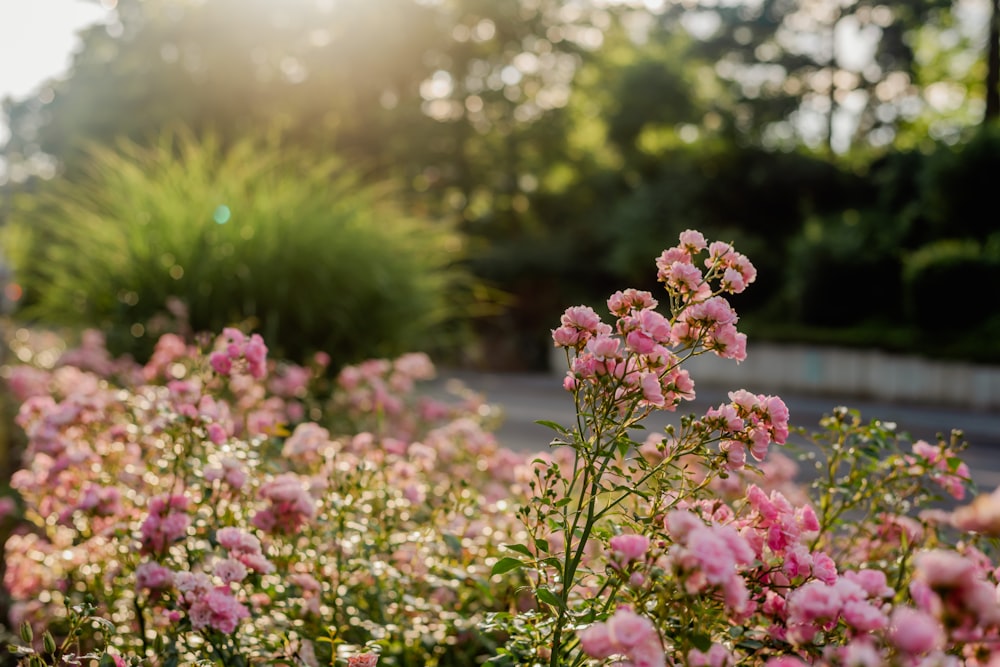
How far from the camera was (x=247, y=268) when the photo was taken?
5785 millimetres

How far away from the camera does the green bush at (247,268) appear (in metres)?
5.77

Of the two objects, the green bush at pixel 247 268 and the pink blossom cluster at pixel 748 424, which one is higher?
the green bush at pixel 247 268

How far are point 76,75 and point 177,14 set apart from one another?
574cm

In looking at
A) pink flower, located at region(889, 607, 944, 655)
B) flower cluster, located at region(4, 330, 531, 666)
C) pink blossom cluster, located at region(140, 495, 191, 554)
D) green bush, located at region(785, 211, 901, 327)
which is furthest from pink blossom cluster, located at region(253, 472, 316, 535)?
green bush, located at region(785, 211, 901, 327)

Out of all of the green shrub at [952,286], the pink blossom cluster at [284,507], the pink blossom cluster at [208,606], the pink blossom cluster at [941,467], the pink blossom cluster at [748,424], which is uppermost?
the green shrub at [952,286]

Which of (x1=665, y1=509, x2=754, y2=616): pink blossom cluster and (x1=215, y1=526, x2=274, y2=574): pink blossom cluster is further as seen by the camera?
(x1=215, y1=526, x2=274, y2=574): pink blossom cluster

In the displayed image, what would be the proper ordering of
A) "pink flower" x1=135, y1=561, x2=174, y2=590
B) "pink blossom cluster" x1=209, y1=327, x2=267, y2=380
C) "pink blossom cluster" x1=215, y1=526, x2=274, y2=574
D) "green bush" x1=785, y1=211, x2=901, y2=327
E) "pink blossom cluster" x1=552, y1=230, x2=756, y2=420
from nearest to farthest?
"pink blossom cluster" x1=552, y1=230, x2=756, y2=420 → "pink blossom cluster" x1=215, y1=526, x2=274, y2=574 → "pink flower" x1=135, y1=561, x2=174, y2=590 → "pink blossom cluster" x1=209, y1=327, x2=267, y2=380 → "green bush" x1=785, y1=211, x2=901, y2=327

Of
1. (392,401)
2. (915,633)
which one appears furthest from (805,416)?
(915,633)

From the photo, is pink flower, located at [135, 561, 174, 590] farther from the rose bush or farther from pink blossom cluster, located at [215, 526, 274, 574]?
pink blossom cluster, located at [215, 526, 274, 574]

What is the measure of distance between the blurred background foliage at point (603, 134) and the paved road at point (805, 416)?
122cm

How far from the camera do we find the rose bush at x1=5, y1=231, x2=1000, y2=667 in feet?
4.95

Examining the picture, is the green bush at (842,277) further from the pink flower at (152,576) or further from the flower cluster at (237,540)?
the pink flower at (152,576)

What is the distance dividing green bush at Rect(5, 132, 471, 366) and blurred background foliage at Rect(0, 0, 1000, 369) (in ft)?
17.1

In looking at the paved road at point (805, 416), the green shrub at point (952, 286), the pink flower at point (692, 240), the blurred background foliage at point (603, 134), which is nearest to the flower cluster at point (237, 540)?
the pink flower at point (692, 240)
